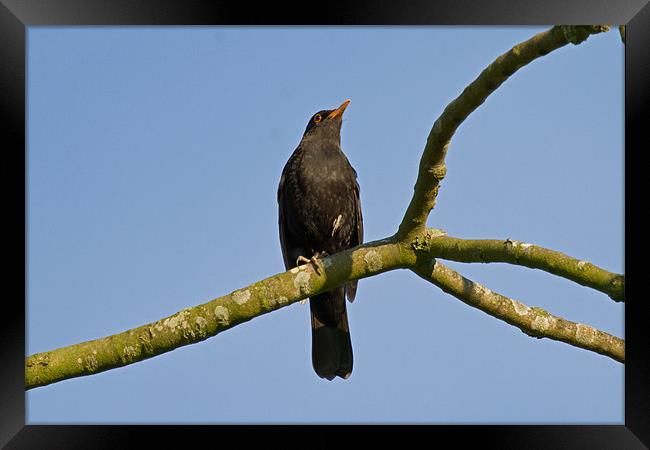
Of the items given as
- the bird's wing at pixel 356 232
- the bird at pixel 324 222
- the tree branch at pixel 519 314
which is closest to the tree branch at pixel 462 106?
the tree branch at pixel 519 314

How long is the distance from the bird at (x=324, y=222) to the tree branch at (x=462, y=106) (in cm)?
171

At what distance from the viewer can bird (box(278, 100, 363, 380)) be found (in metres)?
5.93

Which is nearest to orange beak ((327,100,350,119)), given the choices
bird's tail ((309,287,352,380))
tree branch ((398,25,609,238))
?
bird's tail ((309,287,352,380))

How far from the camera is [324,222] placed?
19.5 feet

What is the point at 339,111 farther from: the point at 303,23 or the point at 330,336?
the point at 303,23

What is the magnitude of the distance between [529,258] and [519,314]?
46 centimetres

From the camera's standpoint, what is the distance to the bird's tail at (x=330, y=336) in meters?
6.00

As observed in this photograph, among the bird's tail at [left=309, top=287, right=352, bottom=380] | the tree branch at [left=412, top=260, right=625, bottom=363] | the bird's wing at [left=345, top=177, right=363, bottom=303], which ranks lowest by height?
the tree branch at [left=412, top=260, right=625, bottom=363]

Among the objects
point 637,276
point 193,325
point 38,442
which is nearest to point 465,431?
point 637,276

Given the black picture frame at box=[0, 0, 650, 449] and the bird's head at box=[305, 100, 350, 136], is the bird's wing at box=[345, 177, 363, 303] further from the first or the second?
the black picture frame at box=[0, 0, 650, 449]

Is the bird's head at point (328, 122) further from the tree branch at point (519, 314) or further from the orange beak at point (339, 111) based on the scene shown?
the tree branch at point (519, 314)

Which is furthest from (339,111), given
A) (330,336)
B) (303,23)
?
(303,23)

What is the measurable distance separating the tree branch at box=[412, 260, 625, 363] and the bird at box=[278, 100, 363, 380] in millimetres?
1502

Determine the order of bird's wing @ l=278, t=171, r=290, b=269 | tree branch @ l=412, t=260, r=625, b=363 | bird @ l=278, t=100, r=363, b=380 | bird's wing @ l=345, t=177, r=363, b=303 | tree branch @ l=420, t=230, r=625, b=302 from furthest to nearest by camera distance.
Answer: bird's wing @ l=278, t=171, r=290, b=269, bird's wing @ l=345, t=177, r=363, b=303, bird @ l=278, t=100, r=363, b=380, tree branch @ l=412, t=260, r=625, b=363, tree branch @ l=420, t=230, r=625, b=302
